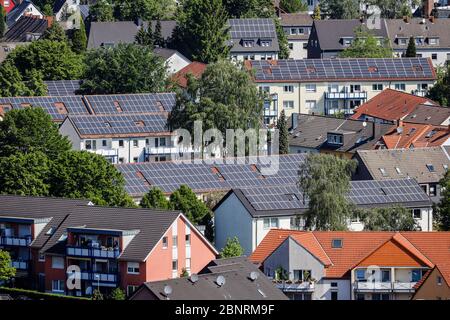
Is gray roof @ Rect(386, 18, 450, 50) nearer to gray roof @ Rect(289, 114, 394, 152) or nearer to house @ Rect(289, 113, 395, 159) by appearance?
gray roof @ Rect(289, 114, 394, 152)

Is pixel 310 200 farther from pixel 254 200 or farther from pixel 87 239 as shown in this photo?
pixel 87 239

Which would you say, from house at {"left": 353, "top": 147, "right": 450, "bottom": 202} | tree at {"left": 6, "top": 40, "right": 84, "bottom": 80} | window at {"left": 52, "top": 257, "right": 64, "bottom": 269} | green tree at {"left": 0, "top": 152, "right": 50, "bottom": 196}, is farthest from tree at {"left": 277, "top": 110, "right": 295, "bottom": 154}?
window at {"left": 52, "top": 257, "right": 64, "bottom": 269}

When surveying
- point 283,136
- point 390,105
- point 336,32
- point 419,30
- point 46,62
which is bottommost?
point 283,136

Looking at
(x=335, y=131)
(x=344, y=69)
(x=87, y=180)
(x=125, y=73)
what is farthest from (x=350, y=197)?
(x=344, y=69)

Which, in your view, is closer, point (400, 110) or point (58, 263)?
point (58, 263)

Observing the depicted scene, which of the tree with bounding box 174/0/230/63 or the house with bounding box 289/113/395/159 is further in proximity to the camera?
the tree with bounding box 174/0/230/63

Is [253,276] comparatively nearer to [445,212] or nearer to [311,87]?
[445,212]
